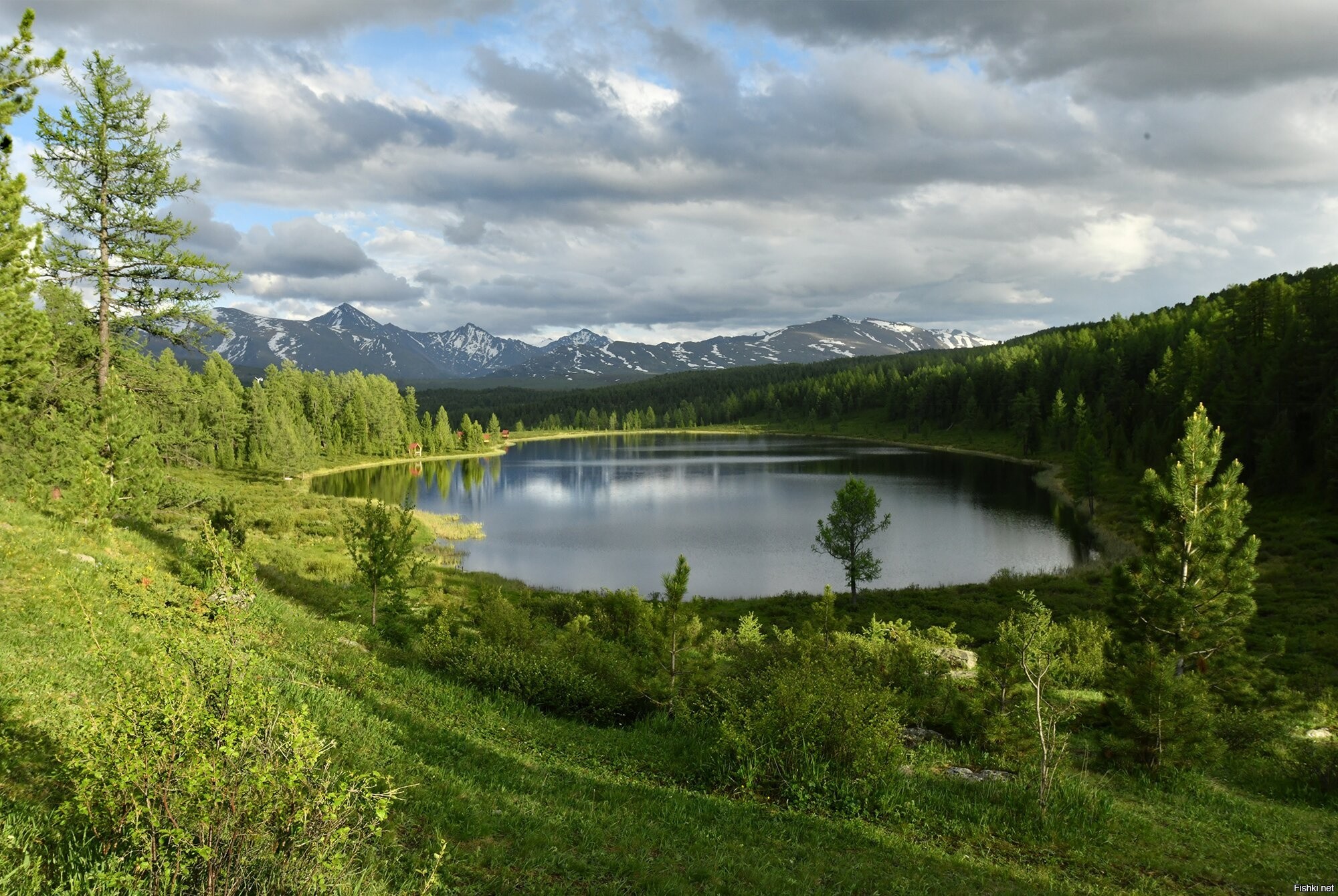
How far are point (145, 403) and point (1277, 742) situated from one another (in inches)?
1603

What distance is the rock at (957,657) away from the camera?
2425cm

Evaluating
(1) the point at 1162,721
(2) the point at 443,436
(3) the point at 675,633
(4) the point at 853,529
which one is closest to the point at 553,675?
(3) the point at 675,633

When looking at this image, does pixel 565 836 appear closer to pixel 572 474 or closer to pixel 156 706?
pixel 156 706

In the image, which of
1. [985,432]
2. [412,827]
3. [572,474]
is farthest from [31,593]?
[985,432]

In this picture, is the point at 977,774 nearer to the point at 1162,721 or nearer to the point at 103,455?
the point at 1162,721

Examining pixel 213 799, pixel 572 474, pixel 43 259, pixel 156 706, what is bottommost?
pixel 572 474

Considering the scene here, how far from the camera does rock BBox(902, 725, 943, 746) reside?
17.3 m

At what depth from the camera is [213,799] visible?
5.55 meters

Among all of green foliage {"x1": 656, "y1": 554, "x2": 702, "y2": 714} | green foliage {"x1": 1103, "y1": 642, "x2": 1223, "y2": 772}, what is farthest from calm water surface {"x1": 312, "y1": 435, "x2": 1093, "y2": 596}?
green foliage {"x1": 1103, "y1": 642, "x2": 1223, "y2": 772}

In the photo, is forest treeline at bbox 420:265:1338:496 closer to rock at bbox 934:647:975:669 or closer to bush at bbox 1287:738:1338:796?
rock at bbox 934:647:975:669

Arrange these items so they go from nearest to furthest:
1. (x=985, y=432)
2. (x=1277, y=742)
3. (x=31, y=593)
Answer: (x=31, y=593), (x=1277, y=742), (x=985, y=432)

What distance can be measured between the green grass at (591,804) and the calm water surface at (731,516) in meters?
17.2

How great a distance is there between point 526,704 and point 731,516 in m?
55.7

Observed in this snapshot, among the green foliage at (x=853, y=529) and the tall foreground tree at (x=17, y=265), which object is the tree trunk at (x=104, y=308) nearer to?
the tall foreground tree at (x=17, y=265)
